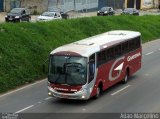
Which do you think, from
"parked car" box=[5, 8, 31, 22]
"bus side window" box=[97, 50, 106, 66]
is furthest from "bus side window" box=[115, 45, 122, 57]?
"parked car" box=[5, 8, 31, 22]

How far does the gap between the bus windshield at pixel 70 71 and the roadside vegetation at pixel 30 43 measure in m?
3.93

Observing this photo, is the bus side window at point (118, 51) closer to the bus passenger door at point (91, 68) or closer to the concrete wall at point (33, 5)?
the bus passenger door at point (91, 68)

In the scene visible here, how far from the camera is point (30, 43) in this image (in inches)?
1163

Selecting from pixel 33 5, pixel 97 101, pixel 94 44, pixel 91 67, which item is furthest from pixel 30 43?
pixel 33 5

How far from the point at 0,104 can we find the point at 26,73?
17.7ft

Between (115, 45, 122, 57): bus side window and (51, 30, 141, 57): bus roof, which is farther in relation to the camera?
(115, 45, 122, 57): bus side window

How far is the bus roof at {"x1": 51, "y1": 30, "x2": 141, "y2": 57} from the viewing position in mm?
21344

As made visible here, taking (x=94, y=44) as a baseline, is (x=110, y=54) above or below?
below

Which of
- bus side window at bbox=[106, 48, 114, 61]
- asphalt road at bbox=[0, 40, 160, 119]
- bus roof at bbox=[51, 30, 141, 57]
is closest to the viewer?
asphalt road at bbox=[0, 40, 160, 119]

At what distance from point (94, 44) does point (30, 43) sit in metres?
7.95

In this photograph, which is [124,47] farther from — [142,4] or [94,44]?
[142,4]

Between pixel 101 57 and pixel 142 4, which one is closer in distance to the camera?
pixel 101 57

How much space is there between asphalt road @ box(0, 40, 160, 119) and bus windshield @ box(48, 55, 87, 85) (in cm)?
→ 109

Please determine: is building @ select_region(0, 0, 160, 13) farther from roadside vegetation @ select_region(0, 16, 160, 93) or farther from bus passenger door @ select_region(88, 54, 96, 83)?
bus passenger door @ select_region(88, 54, 96, 83)
